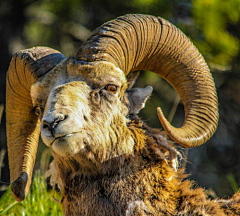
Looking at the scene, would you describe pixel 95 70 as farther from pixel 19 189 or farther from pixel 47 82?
pixel 19 189

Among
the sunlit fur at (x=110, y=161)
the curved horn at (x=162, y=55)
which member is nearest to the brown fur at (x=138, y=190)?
the sunlit fur at (x=110, y=161)

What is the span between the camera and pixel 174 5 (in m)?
8.99

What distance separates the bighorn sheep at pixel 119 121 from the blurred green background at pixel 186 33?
3439 millimetres

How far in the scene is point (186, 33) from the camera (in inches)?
332

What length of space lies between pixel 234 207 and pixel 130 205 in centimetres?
114

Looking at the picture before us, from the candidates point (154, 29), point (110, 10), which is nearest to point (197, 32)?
point (110, 10)

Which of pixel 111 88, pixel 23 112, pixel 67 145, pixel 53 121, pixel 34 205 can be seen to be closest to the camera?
pixel 53 121

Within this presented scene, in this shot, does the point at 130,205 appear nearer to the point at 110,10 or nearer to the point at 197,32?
the point at 197,32

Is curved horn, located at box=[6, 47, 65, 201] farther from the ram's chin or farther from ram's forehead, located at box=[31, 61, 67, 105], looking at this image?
the ram's chin

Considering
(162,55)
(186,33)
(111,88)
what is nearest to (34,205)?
(111,88)

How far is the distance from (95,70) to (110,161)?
94cm

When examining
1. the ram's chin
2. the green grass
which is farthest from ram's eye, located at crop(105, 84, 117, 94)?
the green grass

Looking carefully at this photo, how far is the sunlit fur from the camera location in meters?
3.50

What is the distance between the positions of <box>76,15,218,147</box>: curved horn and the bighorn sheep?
1cm
